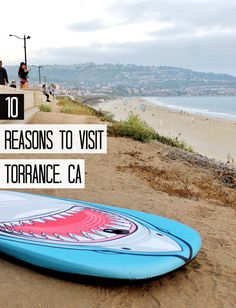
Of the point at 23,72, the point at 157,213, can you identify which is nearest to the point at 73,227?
the point at 157,213

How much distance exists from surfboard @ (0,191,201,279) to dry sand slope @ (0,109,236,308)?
170 mm

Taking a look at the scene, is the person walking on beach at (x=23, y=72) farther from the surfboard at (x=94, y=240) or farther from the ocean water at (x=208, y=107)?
the ocean water at (x=208, y=107)

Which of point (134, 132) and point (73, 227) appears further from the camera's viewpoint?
point (134, 132)

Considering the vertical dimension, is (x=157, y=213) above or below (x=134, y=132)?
below

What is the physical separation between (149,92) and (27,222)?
16402 centimetres

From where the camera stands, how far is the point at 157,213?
16.9 ft

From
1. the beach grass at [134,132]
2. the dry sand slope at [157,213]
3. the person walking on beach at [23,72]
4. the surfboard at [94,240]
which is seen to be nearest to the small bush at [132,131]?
Result: the beach grass at [134,132]

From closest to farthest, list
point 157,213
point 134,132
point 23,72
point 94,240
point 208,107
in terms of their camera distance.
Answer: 1. point 94,240
2. point 157,213
3. point 134,132
4. point 23,72
5. point 208,107

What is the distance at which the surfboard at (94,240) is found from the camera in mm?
2887

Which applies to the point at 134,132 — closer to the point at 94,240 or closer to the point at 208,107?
the point at 94,240

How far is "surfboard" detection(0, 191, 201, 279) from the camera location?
2.89 m

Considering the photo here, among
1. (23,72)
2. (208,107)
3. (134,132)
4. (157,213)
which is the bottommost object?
(208,107)

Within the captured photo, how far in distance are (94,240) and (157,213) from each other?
2027mm

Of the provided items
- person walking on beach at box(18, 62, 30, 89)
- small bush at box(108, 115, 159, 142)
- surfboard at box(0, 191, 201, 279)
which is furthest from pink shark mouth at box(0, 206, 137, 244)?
person walking on beach at box(18, 62, 30, 89)
